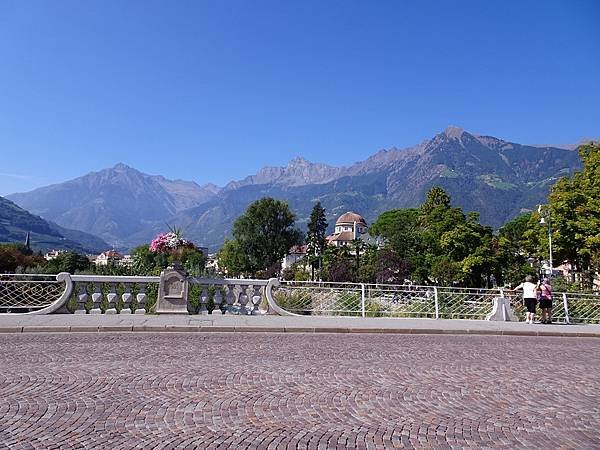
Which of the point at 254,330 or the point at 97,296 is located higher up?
the point at 97,296

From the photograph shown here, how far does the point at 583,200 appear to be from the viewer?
107ft

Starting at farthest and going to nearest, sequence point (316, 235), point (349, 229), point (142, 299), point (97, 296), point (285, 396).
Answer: point (349, 229)
point (316, 235)
point (142, 299)
point (97, 296)
point (285, 396)

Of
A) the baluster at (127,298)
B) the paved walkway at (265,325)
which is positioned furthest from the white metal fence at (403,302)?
the baluster at (127,298)

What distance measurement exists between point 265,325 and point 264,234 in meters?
50.3

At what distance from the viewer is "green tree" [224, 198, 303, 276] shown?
2457 inches

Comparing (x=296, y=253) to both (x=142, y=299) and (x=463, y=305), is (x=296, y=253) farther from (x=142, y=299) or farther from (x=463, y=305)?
(x=142, y=299)

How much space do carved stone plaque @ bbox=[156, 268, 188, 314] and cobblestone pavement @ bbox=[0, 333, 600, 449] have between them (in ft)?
11.8

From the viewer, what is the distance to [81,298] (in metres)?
14.0

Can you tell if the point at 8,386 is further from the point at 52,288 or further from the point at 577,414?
the point at 52,288

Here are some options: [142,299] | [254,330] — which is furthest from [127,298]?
[254,330]

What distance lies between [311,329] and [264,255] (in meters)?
50.4

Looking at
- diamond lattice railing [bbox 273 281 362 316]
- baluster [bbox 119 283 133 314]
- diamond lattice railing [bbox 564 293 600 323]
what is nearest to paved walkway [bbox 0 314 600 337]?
baluster [bbox 119 283 133 314]

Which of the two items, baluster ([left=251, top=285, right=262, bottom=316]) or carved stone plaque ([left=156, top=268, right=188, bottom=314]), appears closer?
carved stone plaque ([left=156, top=268, right=188, bottom=314])

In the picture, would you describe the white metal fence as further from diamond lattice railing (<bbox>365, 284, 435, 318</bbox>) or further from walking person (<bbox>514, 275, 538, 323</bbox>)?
walking person (<bbox>514, 275, 538, 323</bbox>)
